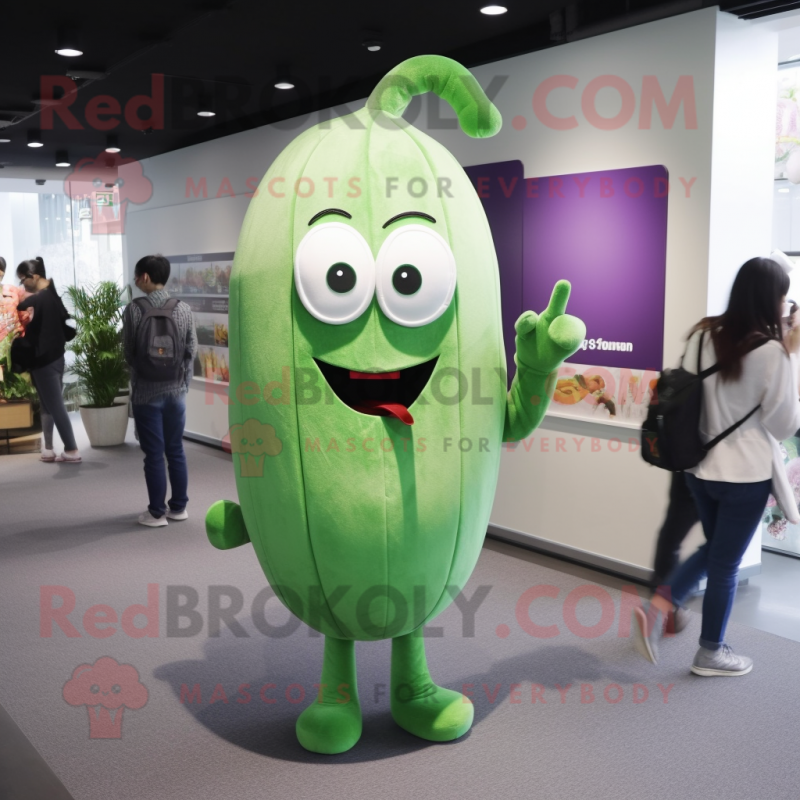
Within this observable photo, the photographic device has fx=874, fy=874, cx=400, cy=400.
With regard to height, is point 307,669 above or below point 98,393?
below

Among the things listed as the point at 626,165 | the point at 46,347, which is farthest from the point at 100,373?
the point at 626,165

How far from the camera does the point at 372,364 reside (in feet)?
7.38

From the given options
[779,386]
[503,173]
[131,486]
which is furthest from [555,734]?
[131,486]

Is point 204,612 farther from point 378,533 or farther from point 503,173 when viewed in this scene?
point 503,173

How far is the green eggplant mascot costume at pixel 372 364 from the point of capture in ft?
7.39

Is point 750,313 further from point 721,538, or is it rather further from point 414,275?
point 414,275

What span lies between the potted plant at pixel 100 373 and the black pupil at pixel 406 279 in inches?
231

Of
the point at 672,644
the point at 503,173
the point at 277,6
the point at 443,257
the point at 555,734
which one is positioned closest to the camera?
the point at 443,257

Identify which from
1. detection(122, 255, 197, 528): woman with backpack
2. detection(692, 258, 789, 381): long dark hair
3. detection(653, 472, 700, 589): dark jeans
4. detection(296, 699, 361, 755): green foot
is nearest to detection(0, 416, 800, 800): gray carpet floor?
detection(296, 699, 361, 755): green foot

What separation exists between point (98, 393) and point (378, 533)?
5918 millimetres

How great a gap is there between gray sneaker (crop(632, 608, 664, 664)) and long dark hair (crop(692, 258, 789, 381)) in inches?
37.2

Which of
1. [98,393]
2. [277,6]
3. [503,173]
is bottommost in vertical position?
[98,393]

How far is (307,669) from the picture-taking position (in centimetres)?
326

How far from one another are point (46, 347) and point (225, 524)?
466cm
